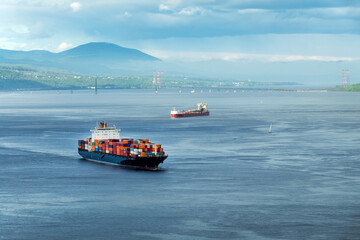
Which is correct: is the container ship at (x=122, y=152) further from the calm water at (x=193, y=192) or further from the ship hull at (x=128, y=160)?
the calm water at (x=193, y=192)

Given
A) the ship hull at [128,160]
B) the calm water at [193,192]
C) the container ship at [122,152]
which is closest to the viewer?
the calm water at [193,192]

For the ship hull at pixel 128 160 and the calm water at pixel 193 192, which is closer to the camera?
the calm water at pixel 193 192

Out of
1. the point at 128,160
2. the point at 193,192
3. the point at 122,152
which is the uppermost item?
the point at 122,152

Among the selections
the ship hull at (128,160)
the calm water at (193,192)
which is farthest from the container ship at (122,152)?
the calm water at (193,192)

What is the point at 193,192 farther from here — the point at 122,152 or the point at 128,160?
the point at 122,152

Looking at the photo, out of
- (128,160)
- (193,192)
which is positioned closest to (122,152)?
(128,160)

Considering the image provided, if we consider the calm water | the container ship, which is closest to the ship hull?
the container ship

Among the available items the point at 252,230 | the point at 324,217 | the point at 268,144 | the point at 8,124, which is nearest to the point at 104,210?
the point at 252,230

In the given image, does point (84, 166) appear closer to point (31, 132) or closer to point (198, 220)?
point (198, 220)
